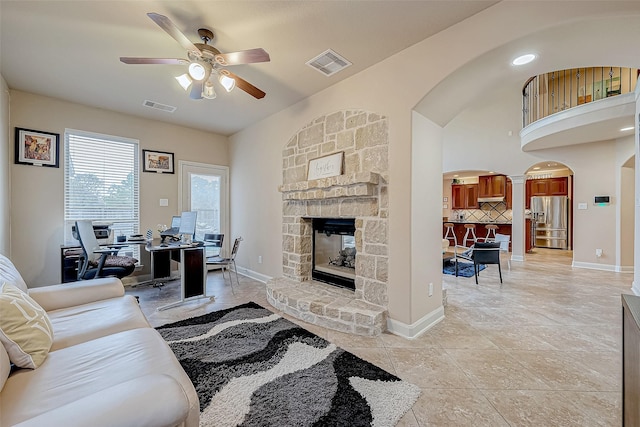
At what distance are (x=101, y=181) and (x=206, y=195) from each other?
1658 millimetres

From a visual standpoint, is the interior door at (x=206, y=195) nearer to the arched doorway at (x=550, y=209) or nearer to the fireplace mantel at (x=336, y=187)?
the fireplace mantel at (x=336, y=187)

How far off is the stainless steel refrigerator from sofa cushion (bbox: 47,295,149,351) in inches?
420

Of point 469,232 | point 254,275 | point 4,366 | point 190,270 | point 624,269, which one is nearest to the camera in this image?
point 4,366

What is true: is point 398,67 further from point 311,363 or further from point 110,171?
point 110,171

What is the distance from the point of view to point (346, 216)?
3025 millimetres

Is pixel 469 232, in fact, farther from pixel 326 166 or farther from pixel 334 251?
pixel 326 166

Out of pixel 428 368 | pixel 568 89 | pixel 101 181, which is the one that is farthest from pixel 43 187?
pixel 568 89

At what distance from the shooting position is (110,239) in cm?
382

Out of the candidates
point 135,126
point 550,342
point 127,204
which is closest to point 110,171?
point 127,204


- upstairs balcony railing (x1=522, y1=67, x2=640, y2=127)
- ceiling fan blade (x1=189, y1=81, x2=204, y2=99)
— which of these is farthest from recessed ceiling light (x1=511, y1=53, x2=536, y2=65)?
upstairs balcony railing (x1=522, y1=67, x2=640, y2=127)

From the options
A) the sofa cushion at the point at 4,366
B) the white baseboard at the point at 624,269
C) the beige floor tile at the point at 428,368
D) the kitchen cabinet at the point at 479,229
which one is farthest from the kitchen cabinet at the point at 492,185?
the sofa cushion at the point at 4,366

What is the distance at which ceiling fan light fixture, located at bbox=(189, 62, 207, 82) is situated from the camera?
2334mm

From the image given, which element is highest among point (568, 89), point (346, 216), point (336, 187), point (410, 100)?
point (568, 89)

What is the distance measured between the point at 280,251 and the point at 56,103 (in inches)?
155
